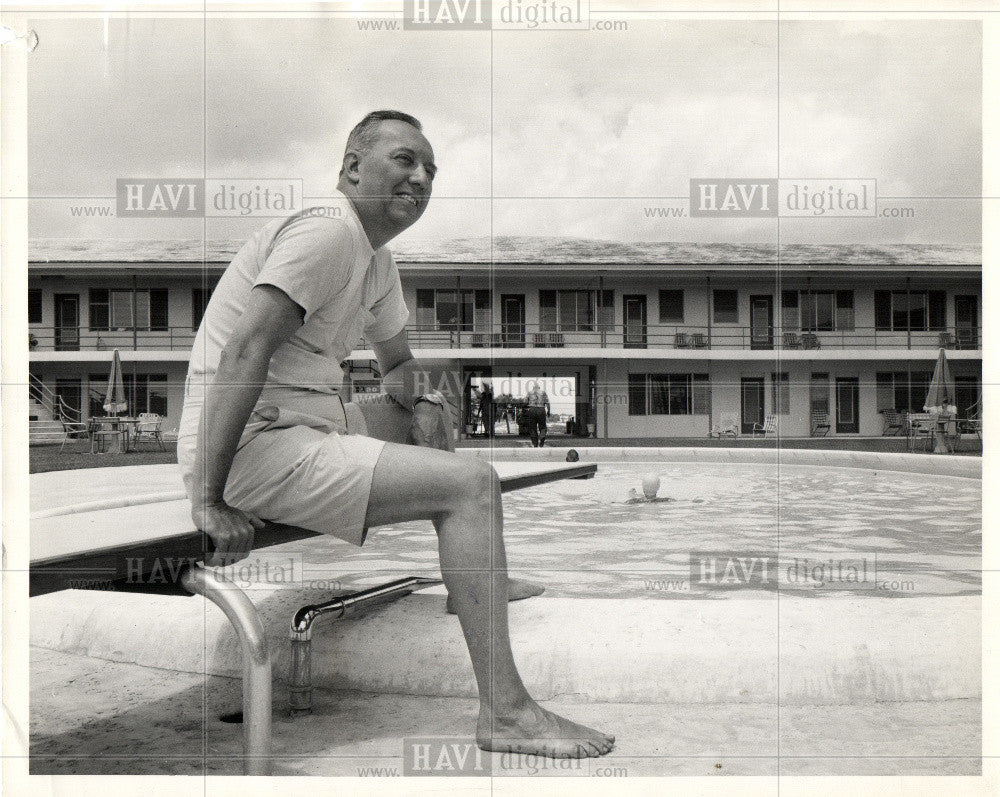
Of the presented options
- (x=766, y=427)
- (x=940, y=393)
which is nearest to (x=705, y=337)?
(x=766, y=427)

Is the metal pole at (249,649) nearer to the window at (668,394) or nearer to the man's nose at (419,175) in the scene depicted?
the man's nose at (419,175)

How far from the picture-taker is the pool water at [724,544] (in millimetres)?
2477

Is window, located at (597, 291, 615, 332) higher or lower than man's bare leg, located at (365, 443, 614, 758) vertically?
higher

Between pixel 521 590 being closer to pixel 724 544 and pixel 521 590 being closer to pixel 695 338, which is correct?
pixel 724 544

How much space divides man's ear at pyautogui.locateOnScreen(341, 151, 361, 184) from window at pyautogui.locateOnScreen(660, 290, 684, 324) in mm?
11515

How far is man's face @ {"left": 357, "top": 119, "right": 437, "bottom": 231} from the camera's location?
122 centimetres

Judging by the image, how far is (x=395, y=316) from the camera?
1.41 meters

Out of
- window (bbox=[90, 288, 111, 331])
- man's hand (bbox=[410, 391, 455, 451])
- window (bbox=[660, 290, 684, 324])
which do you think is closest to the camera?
man's hand (bbox=[410, 391, 455, 451])

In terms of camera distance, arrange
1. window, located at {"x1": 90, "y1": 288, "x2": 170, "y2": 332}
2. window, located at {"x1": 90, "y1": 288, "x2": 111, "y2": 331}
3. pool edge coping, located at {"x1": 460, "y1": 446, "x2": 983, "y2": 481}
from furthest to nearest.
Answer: pool edge coping, located at {"x1": 460, "y1": 446, "x2": 983, "y2": 481} → window, located at {"x1": 90, "y1": 288, "x2": 170, "y2": 332} → window, located at {"x1": 90, "y1": 288, "x2": 111, "y2": 331}

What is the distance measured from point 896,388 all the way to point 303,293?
11.8 metres

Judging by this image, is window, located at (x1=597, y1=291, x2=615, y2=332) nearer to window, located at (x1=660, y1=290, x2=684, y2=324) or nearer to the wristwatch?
window, located at (x1=660, y1=290, x2=684, y2=324)

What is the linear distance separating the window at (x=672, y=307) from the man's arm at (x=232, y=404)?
38.6ft

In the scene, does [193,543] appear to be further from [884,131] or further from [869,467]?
[869,467]

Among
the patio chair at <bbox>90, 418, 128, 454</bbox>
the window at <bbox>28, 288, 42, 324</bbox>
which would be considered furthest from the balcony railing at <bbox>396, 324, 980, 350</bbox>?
the window at <bbox>28, 288, 42, 324</bbox>
